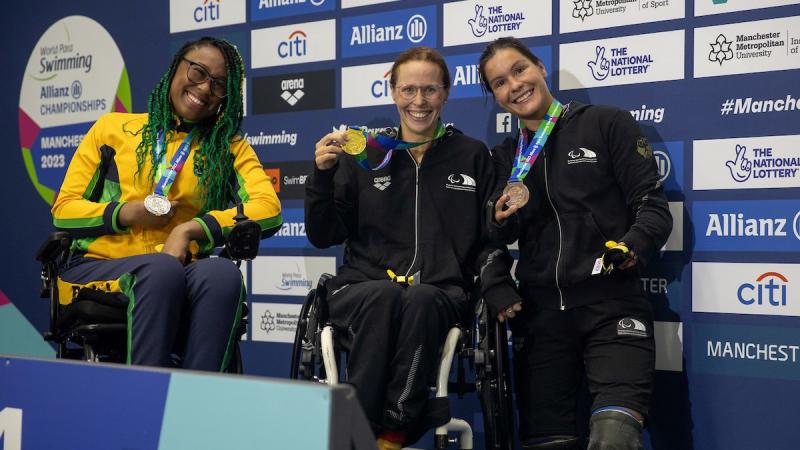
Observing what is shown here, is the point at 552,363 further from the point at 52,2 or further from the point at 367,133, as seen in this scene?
the point at 52,2

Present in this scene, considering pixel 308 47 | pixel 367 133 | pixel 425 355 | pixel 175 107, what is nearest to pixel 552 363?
pixel 425 355

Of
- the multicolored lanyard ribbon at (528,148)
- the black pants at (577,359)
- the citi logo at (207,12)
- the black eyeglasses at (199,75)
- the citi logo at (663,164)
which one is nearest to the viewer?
the black pants at (577,359)

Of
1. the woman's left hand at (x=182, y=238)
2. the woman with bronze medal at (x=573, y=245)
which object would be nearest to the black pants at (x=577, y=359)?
the woman with bronze medal at (x=573, y=245)

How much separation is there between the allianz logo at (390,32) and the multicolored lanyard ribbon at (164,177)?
4.09 feet

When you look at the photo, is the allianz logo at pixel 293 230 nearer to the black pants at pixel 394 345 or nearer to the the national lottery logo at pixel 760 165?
the black pants at pixel 394 345

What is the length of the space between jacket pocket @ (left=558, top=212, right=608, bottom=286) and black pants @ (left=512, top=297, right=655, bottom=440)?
132mm

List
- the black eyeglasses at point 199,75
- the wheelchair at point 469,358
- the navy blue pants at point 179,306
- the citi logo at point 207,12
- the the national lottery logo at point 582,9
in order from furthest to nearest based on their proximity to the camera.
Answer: the citi logo at point 207,12 → the the national lottery logo at point 582,9 → the black eyeglasses at point 199,75 → the wheelchair at point 469,358 → the navy blue pants at point 179,306

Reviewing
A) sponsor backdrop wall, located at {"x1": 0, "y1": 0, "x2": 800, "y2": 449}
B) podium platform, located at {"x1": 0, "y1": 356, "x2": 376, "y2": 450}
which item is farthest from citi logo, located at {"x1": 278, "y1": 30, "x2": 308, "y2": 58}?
podium platform, located at {"x1": 0, "y1": 356, "x2": 376, "y2": 450}

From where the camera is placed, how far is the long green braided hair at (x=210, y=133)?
9.97 feet

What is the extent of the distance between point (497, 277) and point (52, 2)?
11.9ft

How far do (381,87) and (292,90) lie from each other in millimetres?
534

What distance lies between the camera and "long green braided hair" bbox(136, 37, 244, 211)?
3.04m

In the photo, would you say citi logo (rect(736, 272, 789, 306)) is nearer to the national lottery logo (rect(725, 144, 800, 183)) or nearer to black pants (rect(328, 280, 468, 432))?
the national lottery logo (rect(725, 144, 800, 183))

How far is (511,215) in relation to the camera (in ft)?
9.60
